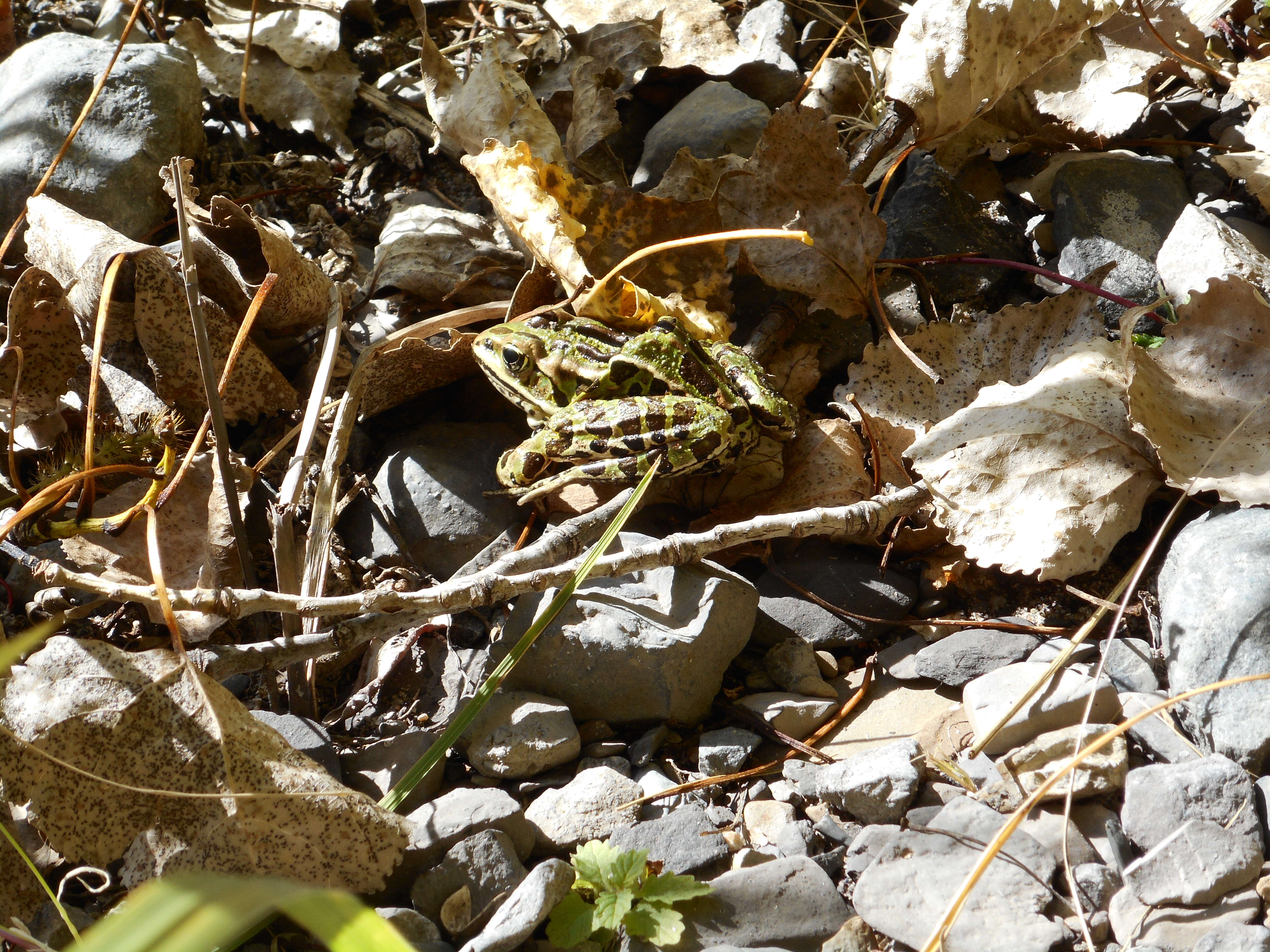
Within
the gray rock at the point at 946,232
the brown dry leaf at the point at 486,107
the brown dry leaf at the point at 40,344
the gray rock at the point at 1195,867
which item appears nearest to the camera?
the gray rock at the point at 1195,867

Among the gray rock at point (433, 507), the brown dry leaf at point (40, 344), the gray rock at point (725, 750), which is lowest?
the gray rock at point (725, 750)

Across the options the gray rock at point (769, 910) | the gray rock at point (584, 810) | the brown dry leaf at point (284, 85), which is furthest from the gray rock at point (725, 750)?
the brown dry leaf at point (284, 85)

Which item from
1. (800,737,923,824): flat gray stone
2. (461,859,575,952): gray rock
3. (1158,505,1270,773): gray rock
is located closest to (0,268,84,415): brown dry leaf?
(461,859,575,952): gray rock

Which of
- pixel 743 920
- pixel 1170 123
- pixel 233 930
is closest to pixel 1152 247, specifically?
pixel 1170 123

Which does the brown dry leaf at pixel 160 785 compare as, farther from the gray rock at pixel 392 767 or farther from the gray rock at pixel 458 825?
the gray rock at pixel 392 767

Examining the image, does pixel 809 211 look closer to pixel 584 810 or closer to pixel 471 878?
pixel 584 810

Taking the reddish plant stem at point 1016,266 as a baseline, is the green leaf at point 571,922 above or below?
below

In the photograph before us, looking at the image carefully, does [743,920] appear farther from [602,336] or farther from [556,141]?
[556,141]

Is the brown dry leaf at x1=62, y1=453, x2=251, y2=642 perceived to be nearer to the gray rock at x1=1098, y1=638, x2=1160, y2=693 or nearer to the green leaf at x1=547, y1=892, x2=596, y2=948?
the green leaf at x1=547, y1=892, x2=596, y2=948
